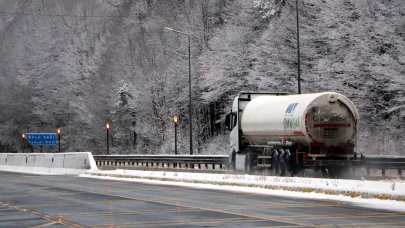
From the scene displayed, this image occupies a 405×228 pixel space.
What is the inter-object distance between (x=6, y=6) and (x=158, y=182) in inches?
3410

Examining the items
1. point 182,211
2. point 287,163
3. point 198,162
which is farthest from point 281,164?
point 198,162

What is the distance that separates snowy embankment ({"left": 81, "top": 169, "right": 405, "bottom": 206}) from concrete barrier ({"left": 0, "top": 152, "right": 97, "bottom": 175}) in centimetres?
1132

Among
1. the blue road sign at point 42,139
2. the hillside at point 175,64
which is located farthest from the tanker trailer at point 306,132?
the blue road sign at point 42,139

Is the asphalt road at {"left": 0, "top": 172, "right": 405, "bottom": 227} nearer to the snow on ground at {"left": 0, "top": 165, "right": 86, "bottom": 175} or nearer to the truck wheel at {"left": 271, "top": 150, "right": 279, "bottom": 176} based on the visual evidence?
the truck wheel at {"left": 271, "top": 150, "right": 279, "bottom": 176}

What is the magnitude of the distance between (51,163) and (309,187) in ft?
95.2

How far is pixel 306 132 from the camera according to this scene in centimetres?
2892

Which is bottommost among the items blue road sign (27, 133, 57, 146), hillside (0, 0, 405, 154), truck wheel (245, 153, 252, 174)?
truck wheel (245, 153, 252, 174)

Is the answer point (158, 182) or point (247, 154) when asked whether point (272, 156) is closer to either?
point (247, 154)

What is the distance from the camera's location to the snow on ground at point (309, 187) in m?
19.8

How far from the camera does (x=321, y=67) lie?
48562mm

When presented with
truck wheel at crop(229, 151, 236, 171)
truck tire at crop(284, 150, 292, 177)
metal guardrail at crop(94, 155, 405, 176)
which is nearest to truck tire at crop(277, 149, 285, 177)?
truck tire at crop(284, 150, 292, 177)

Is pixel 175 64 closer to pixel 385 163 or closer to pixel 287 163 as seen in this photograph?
pixel 287 163

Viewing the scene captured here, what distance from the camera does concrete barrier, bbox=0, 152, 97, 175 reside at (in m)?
45.9

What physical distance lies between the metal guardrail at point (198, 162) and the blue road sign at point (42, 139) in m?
13.4
